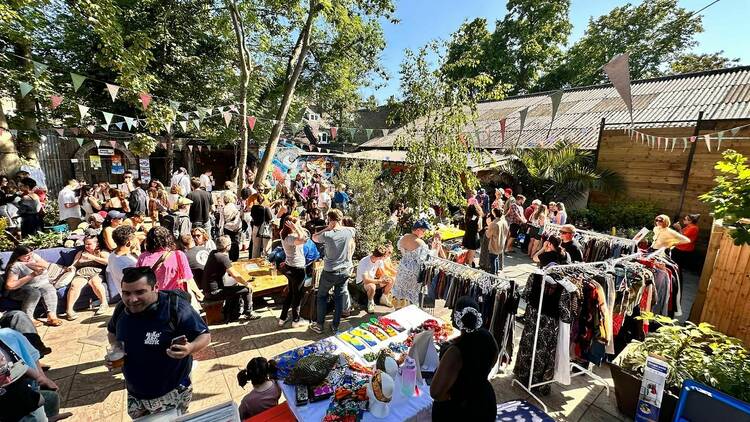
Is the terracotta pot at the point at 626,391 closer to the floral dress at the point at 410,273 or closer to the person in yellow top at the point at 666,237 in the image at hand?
the floral dress at the point at 410,273

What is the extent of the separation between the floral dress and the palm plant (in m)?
7.47

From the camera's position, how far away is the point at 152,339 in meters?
2.18

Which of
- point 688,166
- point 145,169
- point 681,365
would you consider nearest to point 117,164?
point 145,169

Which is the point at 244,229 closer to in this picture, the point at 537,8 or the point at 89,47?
the point at 89,47

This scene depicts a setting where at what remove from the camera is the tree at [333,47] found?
1071 cm

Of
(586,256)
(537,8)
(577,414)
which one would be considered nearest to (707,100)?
(586,256)

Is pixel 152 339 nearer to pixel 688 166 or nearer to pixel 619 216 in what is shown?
pixel 619 216

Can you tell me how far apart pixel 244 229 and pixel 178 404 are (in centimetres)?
652

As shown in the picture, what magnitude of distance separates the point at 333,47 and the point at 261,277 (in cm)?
1007

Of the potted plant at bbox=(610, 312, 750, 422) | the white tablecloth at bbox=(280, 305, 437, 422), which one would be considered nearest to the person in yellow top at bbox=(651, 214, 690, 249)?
the potted plant at bbox=(610, 312, 750, 422)

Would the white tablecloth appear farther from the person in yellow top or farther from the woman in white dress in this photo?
the person in yellow top

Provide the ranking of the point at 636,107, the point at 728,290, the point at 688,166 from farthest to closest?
the point at 636,107 < the point at 688,166 < the point at 728,290

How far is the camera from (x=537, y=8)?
2252cm

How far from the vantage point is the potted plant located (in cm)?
264
